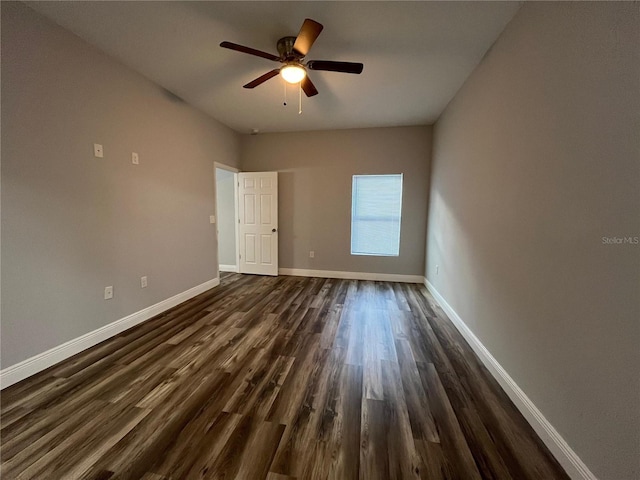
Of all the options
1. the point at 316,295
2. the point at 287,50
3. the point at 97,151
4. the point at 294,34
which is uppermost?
the point at 294,34

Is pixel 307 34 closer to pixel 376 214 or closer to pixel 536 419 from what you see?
pixel 536 419

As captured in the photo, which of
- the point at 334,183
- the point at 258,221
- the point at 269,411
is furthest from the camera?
the point at 258,221

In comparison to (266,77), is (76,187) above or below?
below

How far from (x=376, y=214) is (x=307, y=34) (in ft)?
10.7

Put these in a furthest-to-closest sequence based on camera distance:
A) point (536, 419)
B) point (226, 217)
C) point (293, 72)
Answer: point (226, 217)
point (293, 72)
point (536, 419)

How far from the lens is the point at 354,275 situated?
4.71 m

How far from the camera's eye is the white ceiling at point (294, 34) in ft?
5.95

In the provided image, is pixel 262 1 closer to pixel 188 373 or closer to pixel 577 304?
pixel 577 304

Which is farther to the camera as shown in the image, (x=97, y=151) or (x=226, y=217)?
(x=226, y=217)

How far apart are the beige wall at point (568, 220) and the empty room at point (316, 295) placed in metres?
0.01

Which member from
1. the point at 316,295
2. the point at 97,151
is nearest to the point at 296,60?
the point at 97,151

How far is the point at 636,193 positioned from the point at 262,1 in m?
2.43

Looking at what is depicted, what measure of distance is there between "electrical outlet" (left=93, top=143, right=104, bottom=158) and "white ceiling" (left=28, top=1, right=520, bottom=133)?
909 millimetres

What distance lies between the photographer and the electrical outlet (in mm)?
2285
